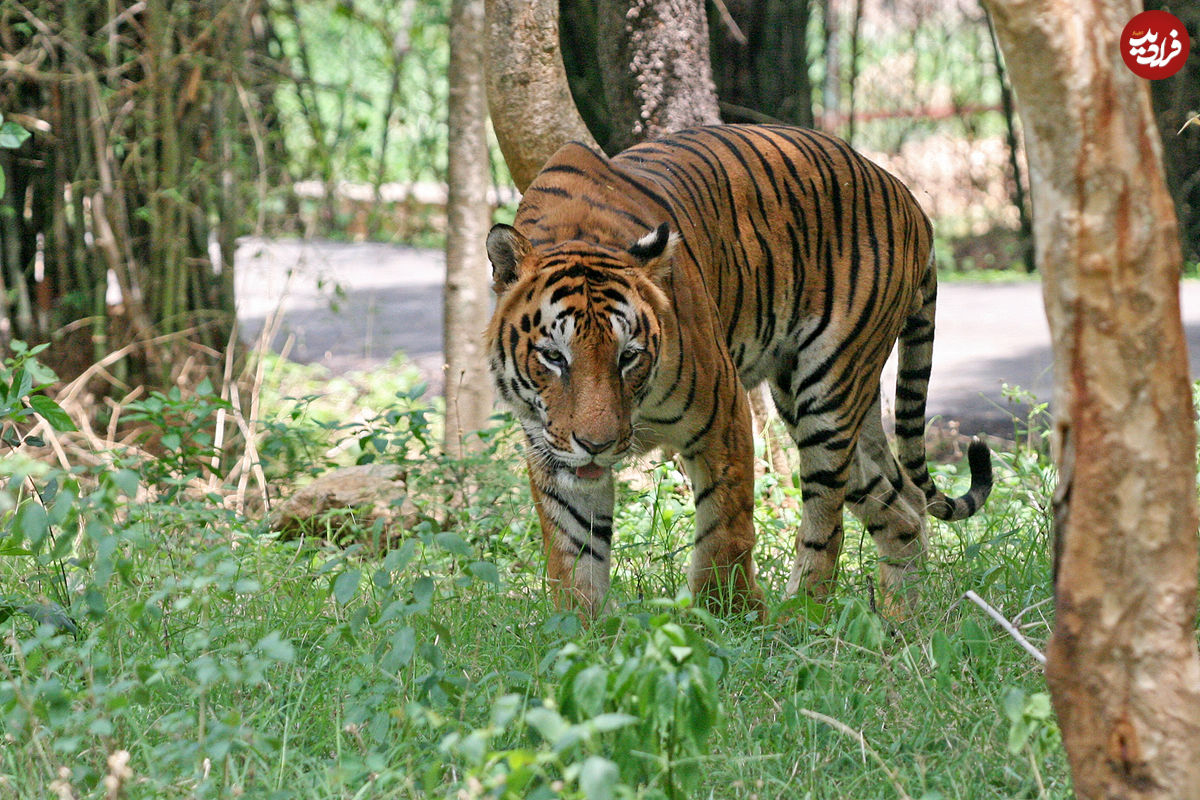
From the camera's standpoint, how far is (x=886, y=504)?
409cm

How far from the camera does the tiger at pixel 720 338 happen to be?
3.21m

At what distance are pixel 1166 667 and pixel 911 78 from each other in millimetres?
13070

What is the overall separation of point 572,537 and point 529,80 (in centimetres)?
199

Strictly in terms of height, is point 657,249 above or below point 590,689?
above

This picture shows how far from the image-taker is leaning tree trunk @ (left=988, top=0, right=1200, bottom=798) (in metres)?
1.84

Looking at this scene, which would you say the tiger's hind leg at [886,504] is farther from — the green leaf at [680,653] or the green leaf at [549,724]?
the green leaf at [549,724]

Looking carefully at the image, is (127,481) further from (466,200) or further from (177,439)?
(466,200)

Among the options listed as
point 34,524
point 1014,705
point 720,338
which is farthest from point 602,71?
point 1014,705

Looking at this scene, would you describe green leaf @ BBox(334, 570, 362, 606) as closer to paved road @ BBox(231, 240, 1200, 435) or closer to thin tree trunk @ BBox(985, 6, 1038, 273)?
paved road @ BBox(231, 240, 1200, 435)

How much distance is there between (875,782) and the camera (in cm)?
246

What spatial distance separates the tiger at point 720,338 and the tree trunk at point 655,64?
730 millimetres

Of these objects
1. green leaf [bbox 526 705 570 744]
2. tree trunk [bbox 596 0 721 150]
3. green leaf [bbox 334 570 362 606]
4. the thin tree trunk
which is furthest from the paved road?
green leaf [bbox 526 705 570 744]

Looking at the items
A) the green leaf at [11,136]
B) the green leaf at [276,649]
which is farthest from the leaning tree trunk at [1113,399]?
the green leaf at [11,136]

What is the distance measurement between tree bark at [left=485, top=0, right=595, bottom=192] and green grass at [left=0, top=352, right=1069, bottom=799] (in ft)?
5.72
